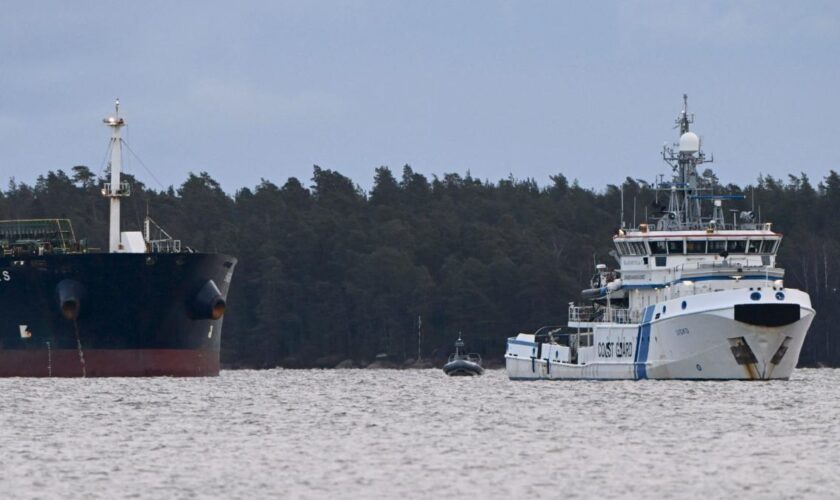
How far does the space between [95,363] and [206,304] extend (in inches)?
223

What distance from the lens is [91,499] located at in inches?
1454

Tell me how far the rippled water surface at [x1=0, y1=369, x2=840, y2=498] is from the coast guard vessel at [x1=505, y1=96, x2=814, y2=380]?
3515mm

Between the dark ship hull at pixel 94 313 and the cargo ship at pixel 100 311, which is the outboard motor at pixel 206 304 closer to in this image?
the cargo ship at pixel 100 311

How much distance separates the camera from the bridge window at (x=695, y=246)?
82875 millimetres

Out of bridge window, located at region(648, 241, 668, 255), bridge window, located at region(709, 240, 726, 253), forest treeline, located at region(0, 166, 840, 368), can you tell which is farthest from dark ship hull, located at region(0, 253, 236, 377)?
forest treeline, located at region(0, 166, 840, 368)

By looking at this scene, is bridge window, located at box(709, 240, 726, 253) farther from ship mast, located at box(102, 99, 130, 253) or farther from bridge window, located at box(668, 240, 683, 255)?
ship mast, located at box(102, 99, 130, 253)

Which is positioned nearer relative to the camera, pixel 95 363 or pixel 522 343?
pixel 95 363

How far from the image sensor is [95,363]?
8375 centimetres

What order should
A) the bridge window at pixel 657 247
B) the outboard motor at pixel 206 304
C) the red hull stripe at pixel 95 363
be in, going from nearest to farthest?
the bridge window at pixel 657 247, the red hull stripe at pixel 95 363, the outboard motor at pixel 206 304

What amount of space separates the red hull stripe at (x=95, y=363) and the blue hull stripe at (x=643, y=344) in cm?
2065

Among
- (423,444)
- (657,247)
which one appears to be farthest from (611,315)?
(423,444)

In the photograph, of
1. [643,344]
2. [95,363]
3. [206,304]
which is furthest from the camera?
[206,304]

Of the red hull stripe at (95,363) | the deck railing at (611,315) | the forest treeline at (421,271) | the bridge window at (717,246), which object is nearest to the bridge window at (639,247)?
the deck railing at (611,315)

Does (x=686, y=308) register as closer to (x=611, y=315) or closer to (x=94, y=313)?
(x=611, y=315)
